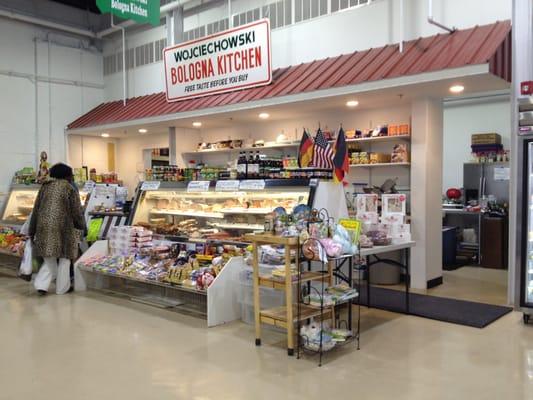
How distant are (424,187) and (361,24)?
2.77 metres

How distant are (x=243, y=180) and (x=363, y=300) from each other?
2.25m

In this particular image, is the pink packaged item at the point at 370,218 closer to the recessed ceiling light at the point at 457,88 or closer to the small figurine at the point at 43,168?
the recessed ceiling light at the point at 457,88

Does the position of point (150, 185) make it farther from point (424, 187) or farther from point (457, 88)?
point (457, 88)

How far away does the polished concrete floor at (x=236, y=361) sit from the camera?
3762 mm

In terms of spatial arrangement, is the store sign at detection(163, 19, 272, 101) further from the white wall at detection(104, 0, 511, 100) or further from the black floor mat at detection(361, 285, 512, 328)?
the black floor mat at detection(361, 285, 512, 328)

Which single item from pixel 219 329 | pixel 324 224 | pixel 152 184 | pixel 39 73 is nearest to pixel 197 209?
pixel 152 184

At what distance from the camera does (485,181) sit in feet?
33.4

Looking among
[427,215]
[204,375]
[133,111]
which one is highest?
[133,111]

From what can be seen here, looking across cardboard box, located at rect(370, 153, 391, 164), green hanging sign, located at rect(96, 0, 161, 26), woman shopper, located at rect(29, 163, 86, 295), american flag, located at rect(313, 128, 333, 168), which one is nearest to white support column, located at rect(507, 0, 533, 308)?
cardboard box, located at rect(370, 153, 391, 164)

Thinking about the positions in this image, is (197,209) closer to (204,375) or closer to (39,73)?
(204,375)

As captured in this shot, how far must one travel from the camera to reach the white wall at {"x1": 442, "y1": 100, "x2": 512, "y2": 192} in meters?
10.7

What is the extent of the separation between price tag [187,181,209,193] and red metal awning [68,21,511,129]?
213cm

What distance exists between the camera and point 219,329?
17.5 feet

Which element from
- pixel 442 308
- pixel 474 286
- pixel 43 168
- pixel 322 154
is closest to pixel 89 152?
pixel 43 168
